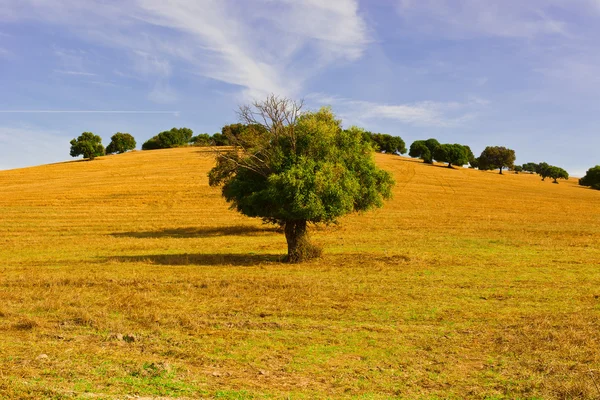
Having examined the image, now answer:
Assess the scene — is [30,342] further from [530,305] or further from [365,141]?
[365,141]

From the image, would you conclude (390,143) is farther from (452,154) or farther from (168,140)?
(168,140)

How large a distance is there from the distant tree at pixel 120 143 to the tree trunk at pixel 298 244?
12692cm

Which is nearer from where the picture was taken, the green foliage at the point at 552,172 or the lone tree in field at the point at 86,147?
the lone tree in field at the point at 86,147

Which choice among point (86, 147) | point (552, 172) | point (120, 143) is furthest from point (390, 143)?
point (86, 147)

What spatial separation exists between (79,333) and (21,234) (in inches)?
1348

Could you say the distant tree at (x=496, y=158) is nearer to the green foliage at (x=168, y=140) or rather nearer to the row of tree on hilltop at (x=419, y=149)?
the row of tree on hilltop at (x=419, y=149)

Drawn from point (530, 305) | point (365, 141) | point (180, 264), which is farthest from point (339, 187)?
point (530, 305)

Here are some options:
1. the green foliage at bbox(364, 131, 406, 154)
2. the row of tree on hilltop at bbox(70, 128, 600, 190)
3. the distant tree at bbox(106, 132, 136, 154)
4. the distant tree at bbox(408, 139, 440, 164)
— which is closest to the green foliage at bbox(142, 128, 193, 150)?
the row of tree on hilltop at bbox(70, 128, 600, 190)

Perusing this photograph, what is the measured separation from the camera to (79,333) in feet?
44.7

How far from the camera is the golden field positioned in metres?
10.1

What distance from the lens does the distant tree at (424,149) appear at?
133 m

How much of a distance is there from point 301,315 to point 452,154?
119m

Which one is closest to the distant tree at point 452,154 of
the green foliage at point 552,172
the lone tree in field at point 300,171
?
the green foliage at point 552,172

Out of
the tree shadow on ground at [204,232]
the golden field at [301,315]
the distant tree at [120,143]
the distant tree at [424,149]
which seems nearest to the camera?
the golden field at [301,315]
